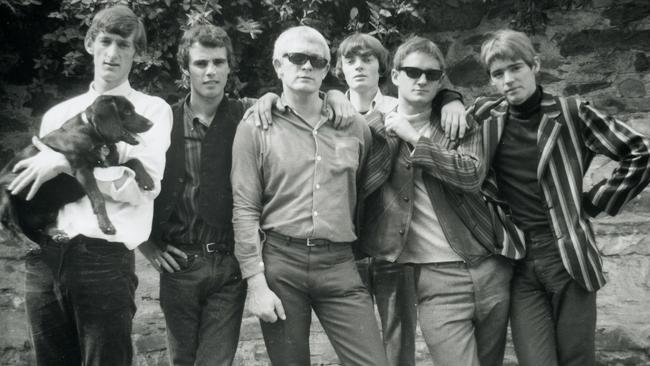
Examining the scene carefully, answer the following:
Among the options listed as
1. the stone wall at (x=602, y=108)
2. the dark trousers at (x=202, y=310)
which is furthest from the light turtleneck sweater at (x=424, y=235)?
the stone wall at (x=602, y=108)

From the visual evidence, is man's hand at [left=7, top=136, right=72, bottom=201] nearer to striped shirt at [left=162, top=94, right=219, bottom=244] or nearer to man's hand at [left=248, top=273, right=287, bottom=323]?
striped shirt at [left=162, top=94, right=219, bottom=244]

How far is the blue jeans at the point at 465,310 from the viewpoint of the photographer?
2.95 m

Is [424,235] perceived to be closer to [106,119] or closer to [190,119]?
[190,119]

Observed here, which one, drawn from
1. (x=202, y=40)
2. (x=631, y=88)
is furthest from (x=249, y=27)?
(x=631, y=88)

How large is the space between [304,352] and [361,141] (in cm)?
103

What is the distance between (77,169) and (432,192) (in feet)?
5.27

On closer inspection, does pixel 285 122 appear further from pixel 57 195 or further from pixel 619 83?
pixel 619 83

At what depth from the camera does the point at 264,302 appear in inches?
111

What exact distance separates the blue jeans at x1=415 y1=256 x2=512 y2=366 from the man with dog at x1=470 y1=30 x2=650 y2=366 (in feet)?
0.34

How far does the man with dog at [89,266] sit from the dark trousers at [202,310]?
207mm

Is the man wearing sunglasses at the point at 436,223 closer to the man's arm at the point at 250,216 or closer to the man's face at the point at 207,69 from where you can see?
the man's arm at the point at 250,216

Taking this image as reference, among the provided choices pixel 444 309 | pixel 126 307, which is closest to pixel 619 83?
pixel 444 309

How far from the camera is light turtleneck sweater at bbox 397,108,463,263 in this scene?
3043 millimetres

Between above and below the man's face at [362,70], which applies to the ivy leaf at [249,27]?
above
